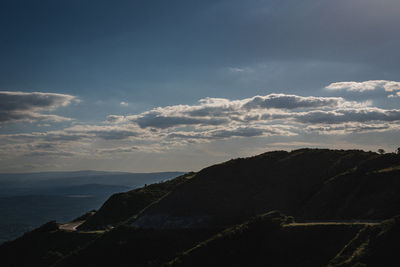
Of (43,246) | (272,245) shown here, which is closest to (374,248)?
(272,245)

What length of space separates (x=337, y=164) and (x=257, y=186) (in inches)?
766

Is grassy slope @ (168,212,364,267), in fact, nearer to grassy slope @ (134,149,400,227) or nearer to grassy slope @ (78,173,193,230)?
grassy slope @ (134,149,400,227)

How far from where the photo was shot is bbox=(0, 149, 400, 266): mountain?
4941 centimetres

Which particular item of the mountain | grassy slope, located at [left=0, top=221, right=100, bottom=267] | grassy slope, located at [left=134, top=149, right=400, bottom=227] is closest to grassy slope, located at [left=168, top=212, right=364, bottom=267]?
the mountain

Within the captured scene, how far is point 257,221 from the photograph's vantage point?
193 ft

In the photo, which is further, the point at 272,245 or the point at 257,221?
the point at 257,221

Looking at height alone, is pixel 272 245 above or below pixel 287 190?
below

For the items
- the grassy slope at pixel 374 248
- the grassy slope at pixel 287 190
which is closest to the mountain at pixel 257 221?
the grassy slope at pixel 374 248

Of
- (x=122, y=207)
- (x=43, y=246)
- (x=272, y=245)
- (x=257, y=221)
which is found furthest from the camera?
(x=122, y=207)

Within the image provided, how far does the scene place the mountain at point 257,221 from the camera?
49.4m

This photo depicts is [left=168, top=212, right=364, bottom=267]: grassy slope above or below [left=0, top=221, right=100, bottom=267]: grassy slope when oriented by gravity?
above

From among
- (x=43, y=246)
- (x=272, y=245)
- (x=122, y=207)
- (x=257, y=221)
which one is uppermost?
(x=257, y=221)

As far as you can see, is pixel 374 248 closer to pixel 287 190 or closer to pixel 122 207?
pixel 287 190

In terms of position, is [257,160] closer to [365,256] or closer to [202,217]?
[202,217]
